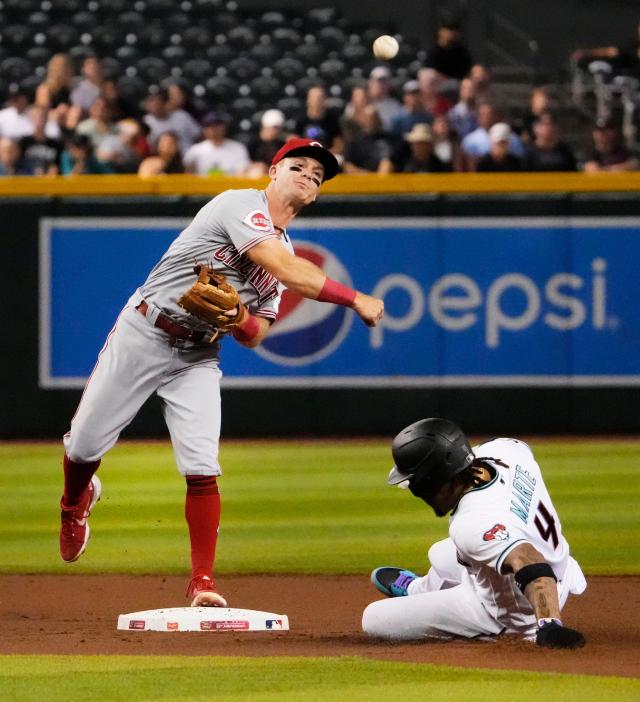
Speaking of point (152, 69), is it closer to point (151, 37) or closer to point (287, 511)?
point (151, 37)

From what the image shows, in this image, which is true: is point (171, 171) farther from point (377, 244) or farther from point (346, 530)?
point (346, 530)

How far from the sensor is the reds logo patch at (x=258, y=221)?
5.54 meters

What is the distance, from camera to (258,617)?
18.4 feet

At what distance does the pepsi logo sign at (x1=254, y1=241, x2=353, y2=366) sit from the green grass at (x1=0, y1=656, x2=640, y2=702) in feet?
26.6

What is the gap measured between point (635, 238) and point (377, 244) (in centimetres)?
226

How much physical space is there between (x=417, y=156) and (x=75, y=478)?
7.82 metres

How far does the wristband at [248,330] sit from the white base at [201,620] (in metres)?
1.05

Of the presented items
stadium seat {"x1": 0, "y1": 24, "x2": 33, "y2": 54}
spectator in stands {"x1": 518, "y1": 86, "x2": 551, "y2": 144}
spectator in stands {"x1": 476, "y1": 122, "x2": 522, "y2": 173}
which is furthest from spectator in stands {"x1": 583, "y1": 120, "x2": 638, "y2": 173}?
stadium seat {"x1": 0, "y1": 24, "x2": 33, "y2": 54}

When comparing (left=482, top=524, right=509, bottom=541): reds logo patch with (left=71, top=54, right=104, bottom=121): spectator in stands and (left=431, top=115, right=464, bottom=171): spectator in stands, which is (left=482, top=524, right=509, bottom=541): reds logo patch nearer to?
→ (left=431, top=115, right=464, bottom=171): spectator in stands

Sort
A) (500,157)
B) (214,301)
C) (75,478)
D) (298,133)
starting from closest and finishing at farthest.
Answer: (214,301) → (75,478) → (500,157) → (298,133)

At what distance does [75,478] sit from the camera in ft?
20.3

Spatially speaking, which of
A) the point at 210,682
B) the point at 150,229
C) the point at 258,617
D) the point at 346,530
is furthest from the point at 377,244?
the point at 210,682

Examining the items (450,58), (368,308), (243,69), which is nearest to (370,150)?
(450,58)

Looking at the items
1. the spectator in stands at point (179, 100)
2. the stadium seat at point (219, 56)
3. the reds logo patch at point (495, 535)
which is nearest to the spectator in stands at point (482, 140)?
the spectator in stands at point (179, 100)
